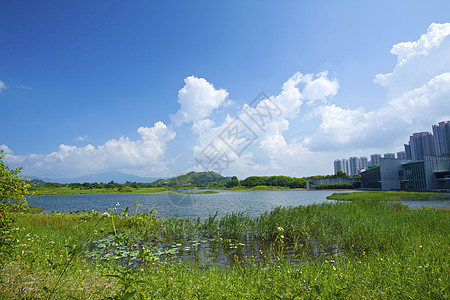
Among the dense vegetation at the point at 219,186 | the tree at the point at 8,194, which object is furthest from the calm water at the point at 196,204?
the dense vegetation at the point at 219,186

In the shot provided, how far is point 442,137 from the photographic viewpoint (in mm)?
108688

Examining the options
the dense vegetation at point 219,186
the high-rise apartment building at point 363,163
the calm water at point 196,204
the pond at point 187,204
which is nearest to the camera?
the pond at point 187,204

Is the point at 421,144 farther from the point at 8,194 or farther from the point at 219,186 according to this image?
the point at 8,194

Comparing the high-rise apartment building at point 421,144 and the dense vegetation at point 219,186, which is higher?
the high-rise apartment building at point 421,144

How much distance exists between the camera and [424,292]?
359 cm

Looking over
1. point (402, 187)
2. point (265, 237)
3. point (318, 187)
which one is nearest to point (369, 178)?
point (402, 187)

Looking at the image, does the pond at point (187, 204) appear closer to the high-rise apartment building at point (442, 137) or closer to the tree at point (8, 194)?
the tree at point (8, 194)

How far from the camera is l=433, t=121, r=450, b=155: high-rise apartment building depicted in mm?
106150

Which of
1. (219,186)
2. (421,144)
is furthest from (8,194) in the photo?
(421,144)

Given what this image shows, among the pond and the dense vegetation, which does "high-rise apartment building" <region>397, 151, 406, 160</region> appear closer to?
the dense vegetation

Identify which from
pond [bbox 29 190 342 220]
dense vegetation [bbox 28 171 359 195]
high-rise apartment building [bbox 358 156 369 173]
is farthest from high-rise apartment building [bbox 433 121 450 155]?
pond [bbox 29 190 342 220]

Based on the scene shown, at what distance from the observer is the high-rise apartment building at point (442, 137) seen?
106150mm

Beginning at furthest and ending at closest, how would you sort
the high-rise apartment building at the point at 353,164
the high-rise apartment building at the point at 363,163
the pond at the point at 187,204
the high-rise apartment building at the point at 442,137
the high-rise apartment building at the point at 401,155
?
the high-rise apartment building at the point at 353,164, the high-rise apartment building at the point at 363,163, the high-rise apartment building at the point at 401,155, the high-rise apartment building at the point at 442,137, the pond at the point at 187,204

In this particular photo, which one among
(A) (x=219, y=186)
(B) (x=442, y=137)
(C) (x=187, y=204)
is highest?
(B) (x=442, y=137)
